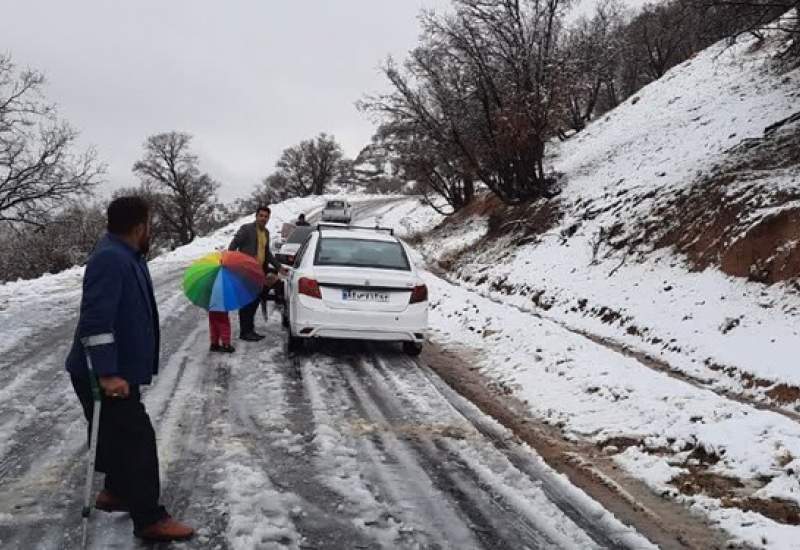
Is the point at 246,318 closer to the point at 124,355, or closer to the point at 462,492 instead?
the point at 462,492

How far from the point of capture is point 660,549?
3988 mm

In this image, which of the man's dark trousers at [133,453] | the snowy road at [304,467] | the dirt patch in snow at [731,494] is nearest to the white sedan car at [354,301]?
the snowy road at [304,467]

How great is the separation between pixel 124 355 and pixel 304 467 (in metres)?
1.72

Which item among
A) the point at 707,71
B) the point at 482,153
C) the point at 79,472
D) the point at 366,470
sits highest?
the point at 707,71

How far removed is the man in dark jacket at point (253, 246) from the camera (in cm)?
940

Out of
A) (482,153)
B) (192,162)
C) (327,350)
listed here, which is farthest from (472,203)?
(192,162)

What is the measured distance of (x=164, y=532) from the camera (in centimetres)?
372

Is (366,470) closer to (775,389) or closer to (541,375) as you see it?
(541,375)

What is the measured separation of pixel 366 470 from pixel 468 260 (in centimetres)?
1522

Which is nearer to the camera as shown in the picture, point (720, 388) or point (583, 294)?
point (720, 388)

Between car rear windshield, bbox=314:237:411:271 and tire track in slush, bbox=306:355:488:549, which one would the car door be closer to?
car rear windshield, bbox=314:237:411:271

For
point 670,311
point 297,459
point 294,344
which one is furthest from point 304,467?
point 670,311

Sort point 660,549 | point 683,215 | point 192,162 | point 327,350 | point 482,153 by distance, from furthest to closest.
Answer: point 192,162, point 482,153, point 683,215, point 327,350, point 660,549

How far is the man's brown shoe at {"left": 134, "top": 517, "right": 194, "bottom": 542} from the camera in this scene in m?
3.72
